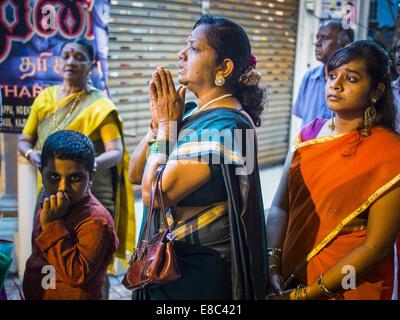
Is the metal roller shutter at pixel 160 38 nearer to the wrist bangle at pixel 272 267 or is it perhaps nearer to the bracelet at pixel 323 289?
the wrist bangle at pixel 272 267

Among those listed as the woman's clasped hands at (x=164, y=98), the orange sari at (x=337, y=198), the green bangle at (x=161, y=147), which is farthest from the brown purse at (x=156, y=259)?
the orange sari at (x=337, y=198)

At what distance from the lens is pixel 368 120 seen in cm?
193

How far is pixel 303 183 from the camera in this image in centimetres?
202

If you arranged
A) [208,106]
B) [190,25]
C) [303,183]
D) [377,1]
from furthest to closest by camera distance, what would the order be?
[377,1], [190,25], [303,183], [208,106]

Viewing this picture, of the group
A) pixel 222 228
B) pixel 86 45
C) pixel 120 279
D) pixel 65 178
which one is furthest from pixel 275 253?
pixel 120 279

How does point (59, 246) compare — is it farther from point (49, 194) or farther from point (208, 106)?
point (208, 106)

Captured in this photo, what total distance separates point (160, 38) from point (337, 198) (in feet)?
9.25

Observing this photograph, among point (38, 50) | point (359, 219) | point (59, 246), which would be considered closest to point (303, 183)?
point (359, 219)

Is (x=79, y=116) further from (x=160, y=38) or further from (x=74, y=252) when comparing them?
(x=160, y=38)

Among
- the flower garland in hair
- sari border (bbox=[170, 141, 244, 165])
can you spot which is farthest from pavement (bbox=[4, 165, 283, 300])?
the flower garland in hair

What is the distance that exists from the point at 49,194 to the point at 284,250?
0.95 metres

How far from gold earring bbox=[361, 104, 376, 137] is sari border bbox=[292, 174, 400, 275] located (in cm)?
20

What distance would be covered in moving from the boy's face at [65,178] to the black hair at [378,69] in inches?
41.9

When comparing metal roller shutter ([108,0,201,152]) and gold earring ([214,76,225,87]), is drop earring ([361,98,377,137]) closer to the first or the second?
gold earring ([214,76,225,87])
